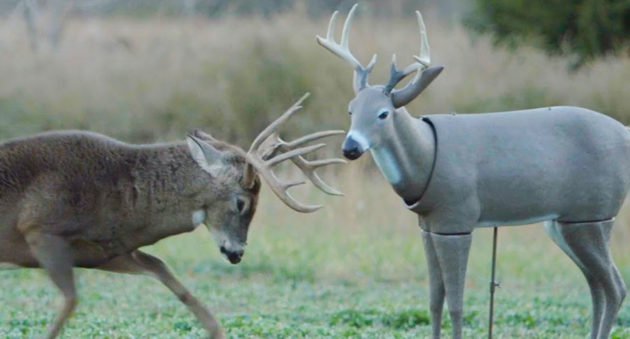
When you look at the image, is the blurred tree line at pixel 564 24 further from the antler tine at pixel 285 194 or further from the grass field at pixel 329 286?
the antler tine at pixel 285 194

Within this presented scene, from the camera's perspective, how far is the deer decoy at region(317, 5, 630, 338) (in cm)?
809

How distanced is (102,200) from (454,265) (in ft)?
7.58

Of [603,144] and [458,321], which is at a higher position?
[603,144]

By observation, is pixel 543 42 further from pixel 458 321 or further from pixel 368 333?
pixel 458 321

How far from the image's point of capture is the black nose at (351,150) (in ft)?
25.6

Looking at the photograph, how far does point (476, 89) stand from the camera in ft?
85.1

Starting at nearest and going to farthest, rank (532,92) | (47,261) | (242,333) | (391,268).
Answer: (47,261)
(242,333)
(391,268)
(532,92)

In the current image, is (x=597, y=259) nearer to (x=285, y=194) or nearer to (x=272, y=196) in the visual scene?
(x=285, y=194)

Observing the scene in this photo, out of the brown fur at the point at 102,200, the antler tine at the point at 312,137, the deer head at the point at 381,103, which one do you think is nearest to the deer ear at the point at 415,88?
the deer head at the point at 381,103

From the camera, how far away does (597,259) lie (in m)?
8.55

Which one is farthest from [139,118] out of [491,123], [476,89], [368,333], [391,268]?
[491,123]

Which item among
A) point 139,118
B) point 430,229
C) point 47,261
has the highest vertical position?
point 430,229

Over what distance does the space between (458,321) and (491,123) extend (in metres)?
1.21

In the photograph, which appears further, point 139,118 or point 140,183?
point 139,118
